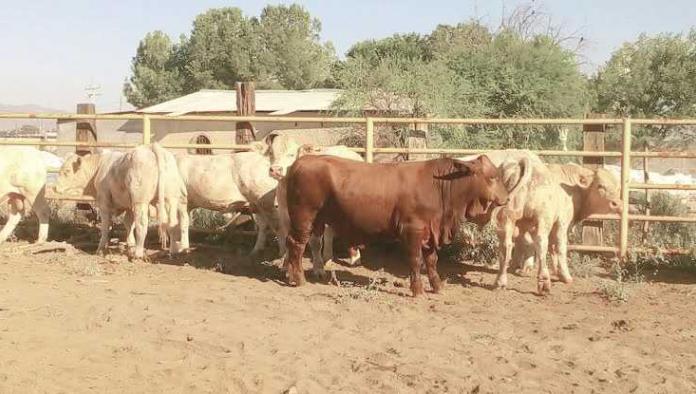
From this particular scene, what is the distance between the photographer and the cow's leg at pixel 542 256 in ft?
25.2

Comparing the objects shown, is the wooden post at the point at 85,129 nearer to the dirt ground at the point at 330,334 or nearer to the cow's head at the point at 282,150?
the dirt ground at the point at 330,334

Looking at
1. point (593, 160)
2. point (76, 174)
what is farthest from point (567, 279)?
point (76, 174)

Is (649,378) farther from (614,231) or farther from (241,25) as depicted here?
(241,25)

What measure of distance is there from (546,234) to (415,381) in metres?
3.53

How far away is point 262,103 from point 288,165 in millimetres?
20968

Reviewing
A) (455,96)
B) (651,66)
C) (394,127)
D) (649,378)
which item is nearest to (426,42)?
(651,66)

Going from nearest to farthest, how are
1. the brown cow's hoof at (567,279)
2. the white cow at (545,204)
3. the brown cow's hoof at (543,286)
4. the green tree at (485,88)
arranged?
1. the brown cow's hoof at (543,286)
2. the white cow at (545,204)
3. the brown cow's hoof at (567,279)
4. the green tree at (485,88)

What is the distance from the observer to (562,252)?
26.9 ft

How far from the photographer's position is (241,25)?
5309 centimetres

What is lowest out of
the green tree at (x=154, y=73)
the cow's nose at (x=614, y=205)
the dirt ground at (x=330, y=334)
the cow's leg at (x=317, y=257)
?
the dirt ground at (x=330, y=334)

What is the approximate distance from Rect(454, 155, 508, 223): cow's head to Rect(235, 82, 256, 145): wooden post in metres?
4.32

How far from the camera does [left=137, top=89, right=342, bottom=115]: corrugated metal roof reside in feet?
90.3

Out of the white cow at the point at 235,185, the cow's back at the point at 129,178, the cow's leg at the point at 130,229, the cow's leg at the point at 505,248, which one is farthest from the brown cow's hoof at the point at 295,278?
the cow's leg at the point at 130,229

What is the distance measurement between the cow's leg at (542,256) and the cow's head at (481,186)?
0.59m
